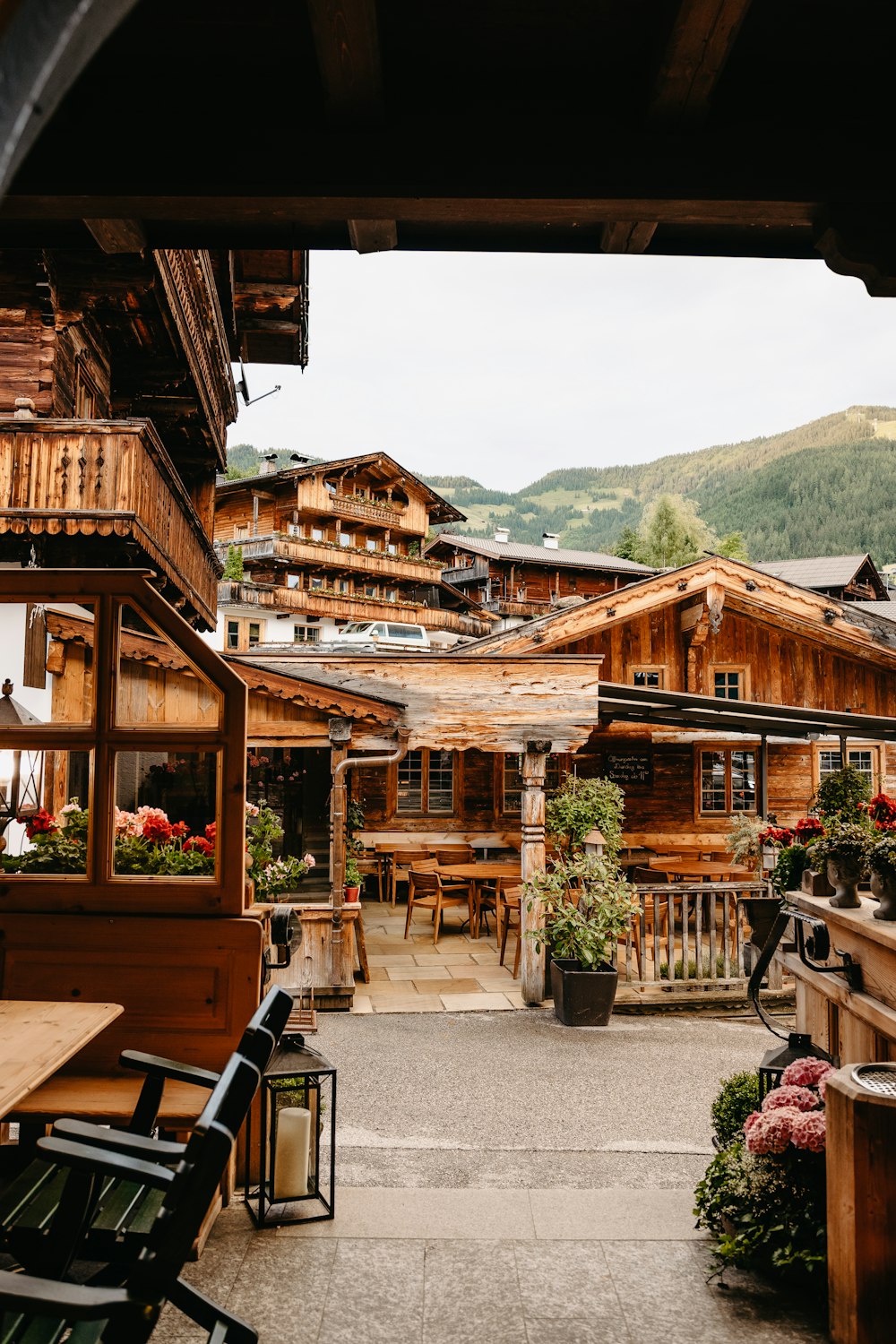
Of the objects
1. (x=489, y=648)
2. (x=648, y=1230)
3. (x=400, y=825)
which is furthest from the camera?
(x=400, y=825)

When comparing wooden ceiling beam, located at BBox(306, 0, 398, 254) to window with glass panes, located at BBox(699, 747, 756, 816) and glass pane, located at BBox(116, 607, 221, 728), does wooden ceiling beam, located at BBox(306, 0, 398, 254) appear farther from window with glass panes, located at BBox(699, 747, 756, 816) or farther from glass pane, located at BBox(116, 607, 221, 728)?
window with glass panes, located at BBox(699, 747, 756, 816)

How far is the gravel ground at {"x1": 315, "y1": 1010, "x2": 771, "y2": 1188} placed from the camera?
17.8 ft

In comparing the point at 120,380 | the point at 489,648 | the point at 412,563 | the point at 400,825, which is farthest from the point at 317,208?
the point at 412,563

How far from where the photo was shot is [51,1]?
574mm

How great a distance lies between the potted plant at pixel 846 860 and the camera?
4125 mm

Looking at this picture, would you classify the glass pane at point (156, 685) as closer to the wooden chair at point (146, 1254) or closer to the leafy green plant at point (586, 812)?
the leafy green plant at point (586, 812)

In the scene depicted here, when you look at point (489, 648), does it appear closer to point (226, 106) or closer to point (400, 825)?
point (400, 825)

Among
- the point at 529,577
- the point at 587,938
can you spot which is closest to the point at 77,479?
the point at 587,938

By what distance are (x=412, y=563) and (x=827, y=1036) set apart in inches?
1541

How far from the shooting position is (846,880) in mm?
4180

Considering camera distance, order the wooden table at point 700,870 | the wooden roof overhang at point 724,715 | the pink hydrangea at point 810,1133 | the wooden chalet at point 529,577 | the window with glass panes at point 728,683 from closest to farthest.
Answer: the pink hydrangea at point 810,1133
the wooden roof overhang at point 724,715
the wooden table at point 700,870
the window with glass panes at point 728,683
the wooden chalet at point 529,577

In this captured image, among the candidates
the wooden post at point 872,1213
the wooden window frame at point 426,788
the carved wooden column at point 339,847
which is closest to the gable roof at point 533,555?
the wooden window frame at point 426,788

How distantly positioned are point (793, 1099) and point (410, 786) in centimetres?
1308

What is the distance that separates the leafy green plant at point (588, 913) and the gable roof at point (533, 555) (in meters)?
38.3
